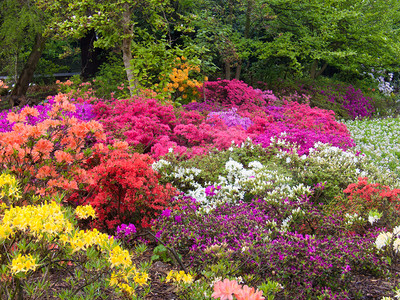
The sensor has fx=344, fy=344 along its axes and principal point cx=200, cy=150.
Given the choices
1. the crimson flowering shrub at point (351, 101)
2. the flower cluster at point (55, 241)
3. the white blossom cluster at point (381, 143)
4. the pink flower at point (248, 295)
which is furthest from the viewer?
the crimson flowering shrub at point (351, 101)

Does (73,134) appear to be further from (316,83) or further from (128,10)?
(316,83)

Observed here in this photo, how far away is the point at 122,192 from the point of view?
3383mm

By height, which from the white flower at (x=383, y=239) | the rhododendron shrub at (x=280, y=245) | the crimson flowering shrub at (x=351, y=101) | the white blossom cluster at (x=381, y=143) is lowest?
the crimson flowering shrub at (x=351, y=101)

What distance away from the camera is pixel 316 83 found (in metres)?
14.0

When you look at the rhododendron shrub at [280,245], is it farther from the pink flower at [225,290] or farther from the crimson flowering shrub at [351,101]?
the crimson flowering shrub at [351,101]

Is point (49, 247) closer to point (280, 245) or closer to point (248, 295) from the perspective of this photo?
point (248, 295)

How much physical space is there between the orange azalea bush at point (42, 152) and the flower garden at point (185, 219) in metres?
0.01

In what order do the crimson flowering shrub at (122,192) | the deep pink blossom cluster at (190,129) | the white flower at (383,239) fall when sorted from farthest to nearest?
the deep pink blossom cluster at (190,129) → the crimson flowering shrub at (122,192) → the white flower at (383,239)

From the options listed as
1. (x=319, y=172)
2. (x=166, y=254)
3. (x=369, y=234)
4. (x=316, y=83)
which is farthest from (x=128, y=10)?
(x=316, y=83)

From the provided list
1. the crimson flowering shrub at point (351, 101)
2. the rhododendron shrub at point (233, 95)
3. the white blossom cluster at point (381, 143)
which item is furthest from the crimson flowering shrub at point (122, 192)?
the crimson flowering shrub at point (351, 101)

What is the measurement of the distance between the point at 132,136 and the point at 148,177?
2119mm

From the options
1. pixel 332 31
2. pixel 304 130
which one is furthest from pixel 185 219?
pixel 332 31

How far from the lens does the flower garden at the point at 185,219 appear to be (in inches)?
67.1

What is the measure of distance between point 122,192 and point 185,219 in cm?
68
